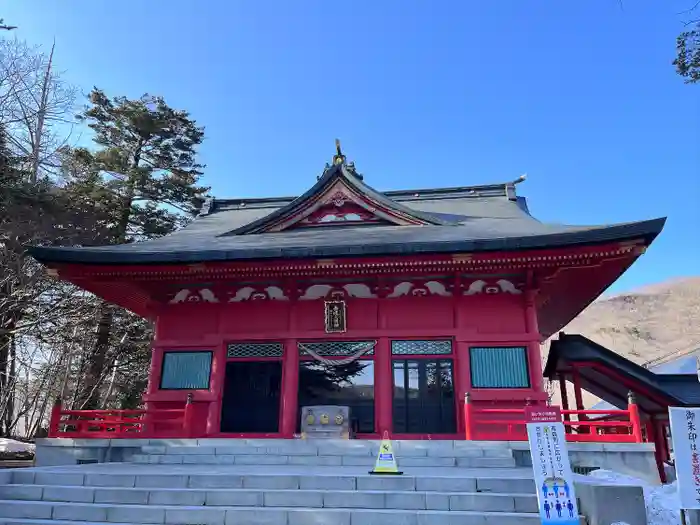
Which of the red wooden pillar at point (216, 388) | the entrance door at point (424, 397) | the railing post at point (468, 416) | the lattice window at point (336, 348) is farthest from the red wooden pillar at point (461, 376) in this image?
the red wooden pillar at point (216, 388)

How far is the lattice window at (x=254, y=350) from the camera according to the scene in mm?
11948

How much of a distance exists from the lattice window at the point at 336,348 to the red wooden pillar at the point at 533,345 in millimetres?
3483

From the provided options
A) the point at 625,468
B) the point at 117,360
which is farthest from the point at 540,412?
the point at 117,360

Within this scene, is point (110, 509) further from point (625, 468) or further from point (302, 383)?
point (625, 468)

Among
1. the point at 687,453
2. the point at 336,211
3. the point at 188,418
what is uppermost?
the point at 336,211

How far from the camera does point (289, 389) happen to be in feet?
37.6

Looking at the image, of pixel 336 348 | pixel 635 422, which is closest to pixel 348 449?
pixel 336 348

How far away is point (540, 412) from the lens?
6.64 m

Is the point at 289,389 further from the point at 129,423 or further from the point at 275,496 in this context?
the point at 275,496

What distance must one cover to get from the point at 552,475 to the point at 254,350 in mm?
8019

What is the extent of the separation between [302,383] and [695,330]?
7886 centimetres

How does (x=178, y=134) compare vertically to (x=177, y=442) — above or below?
above

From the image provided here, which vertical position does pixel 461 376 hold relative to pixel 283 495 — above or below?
above

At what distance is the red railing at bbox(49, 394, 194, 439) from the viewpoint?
10500mm
